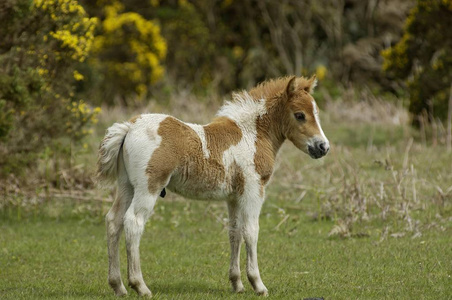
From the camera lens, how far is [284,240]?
36.0 feet

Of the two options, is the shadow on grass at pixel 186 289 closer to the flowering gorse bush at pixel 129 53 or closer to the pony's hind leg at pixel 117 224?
the pony's hind leg at pixel 117 224

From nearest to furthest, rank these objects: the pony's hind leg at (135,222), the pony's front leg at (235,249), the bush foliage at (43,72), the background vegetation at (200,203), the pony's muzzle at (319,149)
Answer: the pony's hind leg at (135,222), the pony's muzzle at (319,149), the pony's front leg at (235,249), the background vegetation at (200,203), the bush foliage at (43,72)

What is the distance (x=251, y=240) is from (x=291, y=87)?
1.64m

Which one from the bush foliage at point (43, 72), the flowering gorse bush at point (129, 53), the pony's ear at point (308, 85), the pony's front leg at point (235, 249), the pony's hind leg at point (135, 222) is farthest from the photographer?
the flowering gorse bush at point (129, 53)

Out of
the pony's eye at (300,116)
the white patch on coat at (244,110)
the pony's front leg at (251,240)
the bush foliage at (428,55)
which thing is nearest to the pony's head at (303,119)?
the pony's eye at (300,116)

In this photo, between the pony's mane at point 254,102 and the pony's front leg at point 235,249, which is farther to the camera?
the pony's mane at point 254,102

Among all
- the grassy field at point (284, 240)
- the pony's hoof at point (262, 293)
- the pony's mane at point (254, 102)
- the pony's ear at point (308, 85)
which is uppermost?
the pony's ear at point (308, 85)

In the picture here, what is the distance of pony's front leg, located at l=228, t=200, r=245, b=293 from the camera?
7.84m

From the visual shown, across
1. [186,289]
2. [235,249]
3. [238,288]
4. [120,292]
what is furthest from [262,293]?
[120,292]

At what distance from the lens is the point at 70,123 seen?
13125mm

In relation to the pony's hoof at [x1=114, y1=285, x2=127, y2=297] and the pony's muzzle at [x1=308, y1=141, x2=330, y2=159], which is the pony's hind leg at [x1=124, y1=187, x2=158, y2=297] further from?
the pony's muzzle at [x1=308, y1=141, x2=330, y2=159]

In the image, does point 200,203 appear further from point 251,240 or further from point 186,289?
point 251,240

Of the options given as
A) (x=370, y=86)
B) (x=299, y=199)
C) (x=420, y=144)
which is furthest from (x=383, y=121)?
(x=299, y=199)

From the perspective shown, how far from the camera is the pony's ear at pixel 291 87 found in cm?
786
